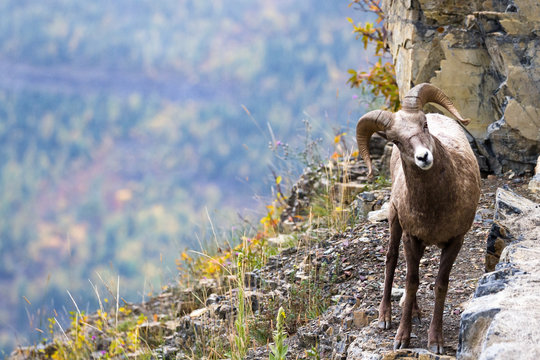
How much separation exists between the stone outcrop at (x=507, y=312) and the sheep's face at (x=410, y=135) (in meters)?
0.76

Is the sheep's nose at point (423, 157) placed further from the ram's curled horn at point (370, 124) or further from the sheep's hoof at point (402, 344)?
the sheep's hoof at point (402, 344)

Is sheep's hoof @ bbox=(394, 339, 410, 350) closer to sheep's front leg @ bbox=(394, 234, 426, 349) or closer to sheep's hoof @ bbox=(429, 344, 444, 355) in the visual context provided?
sheep's front leg @ bbox=(394, 234, 426, 349)

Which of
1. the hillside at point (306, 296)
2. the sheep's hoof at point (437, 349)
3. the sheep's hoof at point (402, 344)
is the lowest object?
the hillside at point (306, 296)

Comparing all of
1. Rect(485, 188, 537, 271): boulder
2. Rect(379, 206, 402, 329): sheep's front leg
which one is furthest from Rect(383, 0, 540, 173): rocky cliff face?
Rect(379, 206, 402, 329): sheep's front leg

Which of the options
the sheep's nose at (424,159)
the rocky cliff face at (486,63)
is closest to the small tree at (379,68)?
the rocky cliff face at (486,63)

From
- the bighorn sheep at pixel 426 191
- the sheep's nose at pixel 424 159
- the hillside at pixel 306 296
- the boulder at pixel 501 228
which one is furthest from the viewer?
the hillside at pixel 306 296

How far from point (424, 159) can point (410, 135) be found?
23cm

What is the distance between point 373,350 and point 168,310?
4187mm

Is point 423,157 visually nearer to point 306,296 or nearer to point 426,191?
point 426,191

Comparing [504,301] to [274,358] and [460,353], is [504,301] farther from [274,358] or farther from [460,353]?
[274,358]

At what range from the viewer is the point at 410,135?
370 cm

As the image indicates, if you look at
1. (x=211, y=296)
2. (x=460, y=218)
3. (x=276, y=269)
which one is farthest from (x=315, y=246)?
(x=460, y=218)

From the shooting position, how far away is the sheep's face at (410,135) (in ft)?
12.0

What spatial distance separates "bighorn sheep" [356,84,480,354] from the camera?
149 inches
